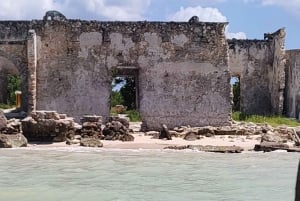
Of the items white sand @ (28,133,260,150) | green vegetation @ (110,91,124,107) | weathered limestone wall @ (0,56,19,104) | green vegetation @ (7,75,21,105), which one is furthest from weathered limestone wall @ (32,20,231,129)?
green vegetation @ (110,91,124,107)

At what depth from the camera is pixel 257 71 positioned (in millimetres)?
28062

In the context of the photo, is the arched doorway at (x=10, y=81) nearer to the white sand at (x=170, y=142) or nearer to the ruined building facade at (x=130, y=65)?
the ruined building facade at (x=130, y=65)

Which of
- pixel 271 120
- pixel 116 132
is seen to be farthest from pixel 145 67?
pixel 271 120

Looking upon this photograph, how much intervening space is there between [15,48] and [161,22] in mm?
5410

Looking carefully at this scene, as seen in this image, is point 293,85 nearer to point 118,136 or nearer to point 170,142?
point 170,142

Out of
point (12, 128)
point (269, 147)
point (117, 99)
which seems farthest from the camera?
point (117, 99)

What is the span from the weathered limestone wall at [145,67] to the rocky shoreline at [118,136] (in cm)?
165

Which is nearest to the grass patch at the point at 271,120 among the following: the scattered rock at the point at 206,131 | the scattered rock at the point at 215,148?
the scattered rock at the point at 206,131

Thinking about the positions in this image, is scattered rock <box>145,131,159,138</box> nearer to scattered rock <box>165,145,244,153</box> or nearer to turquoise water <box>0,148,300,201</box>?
scattered rock <box>165,145,244,153</box>

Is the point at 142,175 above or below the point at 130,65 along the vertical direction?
below

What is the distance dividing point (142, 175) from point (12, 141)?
6654mm

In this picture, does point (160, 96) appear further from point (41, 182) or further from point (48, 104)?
point (41, 182)

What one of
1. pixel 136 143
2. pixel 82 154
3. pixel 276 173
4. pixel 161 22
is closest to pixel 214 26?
pixel 161 22

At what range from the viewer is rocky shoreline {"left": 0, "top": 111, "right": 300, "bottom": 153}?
55.9ft
